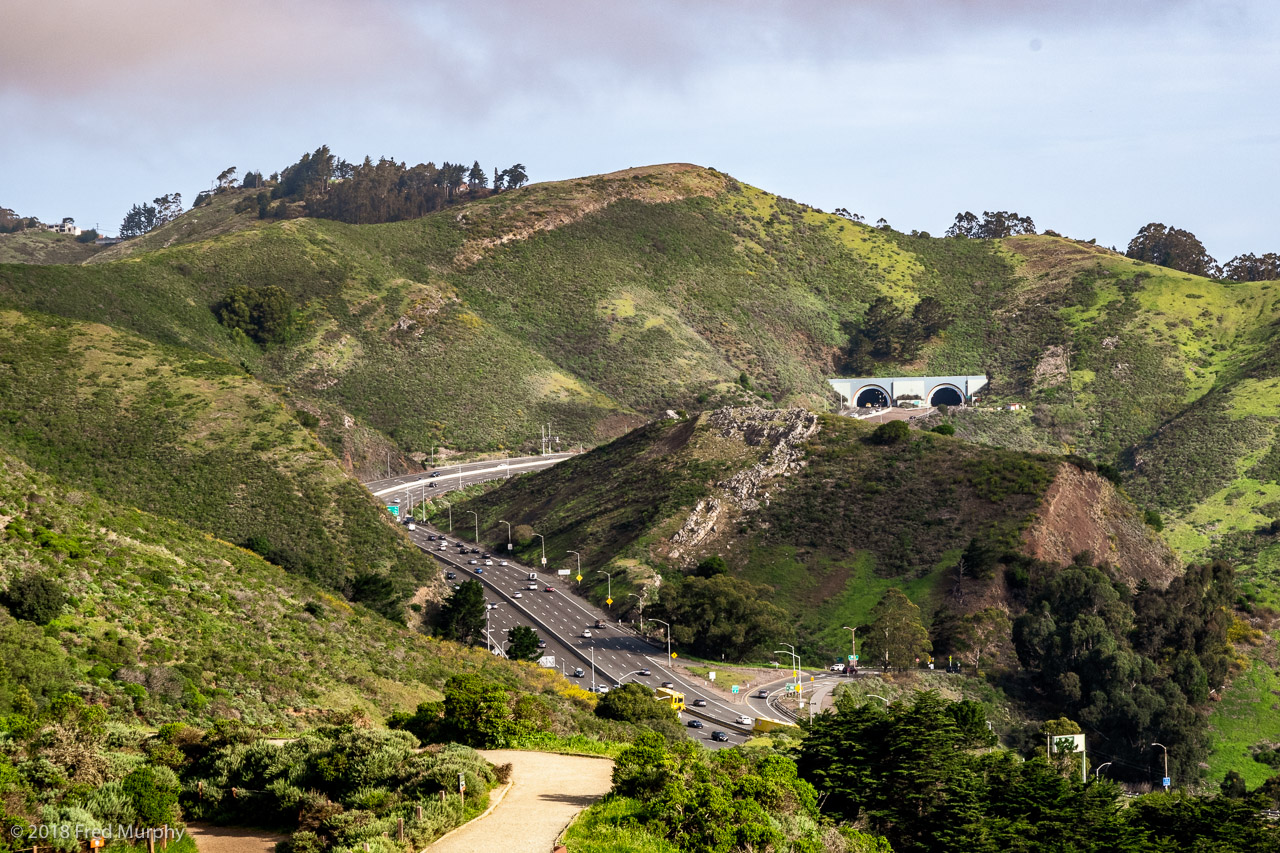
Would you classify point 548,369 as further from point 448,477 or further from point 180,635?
point 180,635

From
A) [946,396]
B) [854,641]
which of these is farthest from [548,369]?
[854,641]

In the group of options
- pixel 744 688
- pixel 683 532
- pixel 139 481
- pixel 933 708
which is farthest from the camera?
pixel 683 532

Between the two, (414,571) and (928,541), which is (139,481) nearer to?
(414,571)

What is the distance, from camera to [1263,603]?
97438mm

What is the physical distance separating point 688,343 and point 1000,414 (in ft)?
166

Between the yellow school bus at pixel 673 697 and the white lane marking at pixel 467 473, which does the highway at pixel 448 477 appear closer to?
the white lane marking at pixel 467 473

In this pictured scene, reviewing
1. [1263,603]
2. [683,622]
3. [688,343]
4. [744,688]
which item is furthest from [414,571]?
[688,343]

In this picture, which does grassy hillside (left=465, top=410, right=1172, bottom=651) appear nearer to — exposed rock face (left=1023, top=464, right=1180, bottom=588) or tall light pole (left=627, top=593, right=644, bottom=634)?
exposed rock face (left=1023, top=464, right=1180, bottom=588)

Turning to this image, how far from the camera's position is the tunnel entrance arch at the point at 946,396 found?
638ft

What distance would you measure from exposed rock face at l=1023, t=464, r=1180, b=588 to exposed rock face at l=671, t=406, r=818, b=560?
963 inches

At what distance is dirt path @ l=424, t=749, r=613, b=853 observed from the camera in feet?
75.8

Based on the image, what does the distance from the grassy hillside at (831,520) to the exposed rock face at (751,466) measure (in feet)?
0.76

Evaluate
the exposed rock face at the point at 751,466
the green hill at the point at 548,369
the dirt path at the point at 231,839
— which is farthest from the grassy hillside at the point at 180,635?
the green hill at the point at 548,369

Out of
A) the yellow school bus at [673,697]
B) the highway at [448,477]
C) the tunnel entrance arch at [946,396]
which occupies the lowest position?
the yellow school bus at [673,697]
